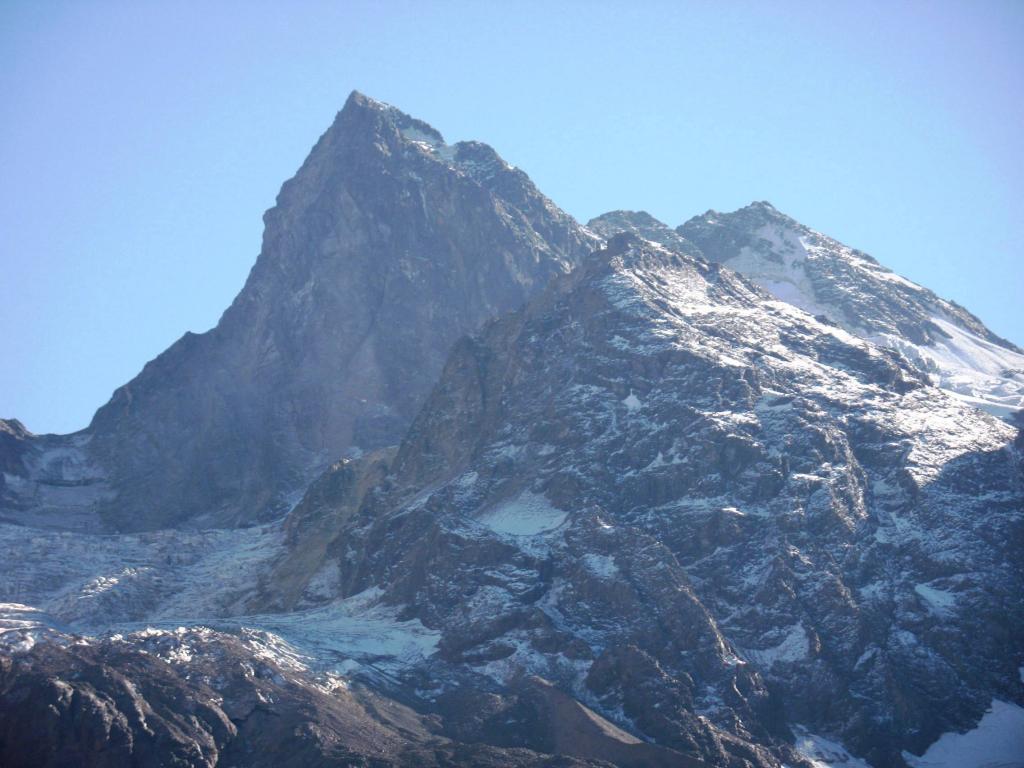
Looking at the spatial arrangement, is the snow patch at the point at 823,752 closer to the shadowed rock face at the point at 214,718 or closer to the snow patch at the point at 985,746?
the snow patch at the point at 985,746

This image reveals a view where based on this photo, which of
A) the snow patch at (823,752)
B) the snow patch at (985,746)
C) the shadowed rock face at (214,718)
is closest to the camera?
the shadowed rock face at (214,718)

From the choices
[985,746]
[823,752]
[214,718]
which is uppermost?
[985,746]

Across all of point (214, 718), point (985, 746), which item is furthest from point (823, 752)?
point (214, 718)

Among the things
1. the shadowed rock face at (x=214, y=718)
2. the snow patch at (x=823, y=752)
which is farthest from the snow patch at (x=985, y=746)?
the shadowed rock face at (x=214, y=718)

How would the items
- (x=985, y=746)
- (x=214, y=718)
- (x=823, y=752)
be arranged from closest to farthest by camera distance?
(x=214, y=718), (x=823, y=752), (x=985, y=746)

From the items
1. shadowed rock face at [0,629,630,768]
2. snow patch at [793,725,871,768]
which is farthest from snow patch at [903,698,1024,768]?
shadowed rock face at [0,629,630,768]

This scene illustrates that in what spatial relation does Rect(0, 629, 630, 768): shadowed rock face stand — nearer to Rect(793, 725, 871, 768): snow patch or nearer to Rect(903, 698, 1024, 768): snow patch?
Rect(793, 725, 871, 768): snow patch

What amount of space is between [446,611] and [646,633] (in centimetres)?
2228

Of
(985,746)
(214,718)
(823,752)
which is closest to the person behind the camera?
(214,718)

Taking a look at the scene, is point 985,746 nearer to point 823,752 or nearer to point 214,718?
point 823,752

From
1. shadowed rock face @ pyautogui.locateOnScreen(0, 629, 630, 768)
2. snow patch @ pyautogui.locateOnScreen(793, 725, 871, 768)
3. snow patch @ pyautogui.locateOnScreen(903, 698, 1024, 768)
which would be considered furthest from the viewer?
snow patch @ pyautogui.locateOnScreen(903, 698, 1024, 768)

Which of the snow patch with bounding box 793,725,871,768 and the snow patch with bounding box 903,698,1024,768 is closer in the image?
the snow patch with bounding box 793,725,871,768

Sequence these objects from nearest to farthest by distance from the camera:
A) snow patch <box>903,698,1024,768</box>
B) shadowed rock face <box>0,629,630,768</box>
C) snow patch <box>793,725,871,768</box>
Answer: shadowed rock face <box>0,629,630,768</box>
snow patch <box>793,725,871,768</box>
snow patch <box>903,698,1024,768</box>

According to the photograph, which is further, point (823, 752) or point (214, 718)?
point (823, 752)
